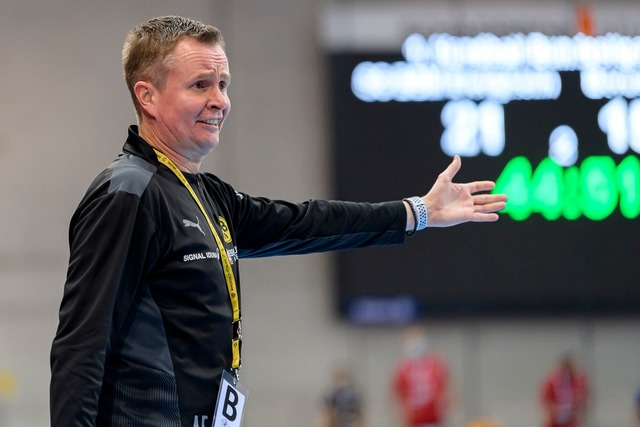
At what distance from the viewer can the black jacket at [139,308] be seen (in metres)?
1.71

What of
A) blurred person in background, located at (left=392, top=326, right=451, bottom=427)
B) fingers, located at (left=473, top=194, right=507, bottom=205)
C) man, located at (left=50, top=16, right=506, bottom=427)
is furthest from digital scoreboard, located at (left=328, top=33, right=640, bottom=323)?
man, located at (left=50, top=16, right=506, bottom=427)

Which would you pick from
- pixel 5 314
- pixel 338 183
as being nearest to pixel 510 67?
pixel 338 183

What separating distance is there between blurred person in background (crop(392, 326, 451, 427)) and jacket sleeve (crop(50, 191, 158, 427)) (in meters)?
7.75

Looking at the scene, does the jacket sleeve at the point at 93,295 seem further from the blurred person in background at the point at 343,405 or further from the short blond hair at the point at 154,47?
the blurred person in background at the point at 343,405

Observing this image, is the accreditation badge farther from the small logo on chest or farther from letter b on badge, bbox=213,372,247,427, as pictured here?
the small logo on chest

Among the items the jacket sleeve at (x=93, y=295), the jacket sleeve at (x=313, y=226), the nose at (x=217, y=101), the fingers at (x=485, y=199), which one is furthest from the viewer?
the fingers at (x=485, y=199)

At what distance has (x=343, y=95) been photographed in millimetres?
8531

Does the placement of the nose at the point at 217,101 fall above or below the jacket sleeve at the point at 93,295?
above

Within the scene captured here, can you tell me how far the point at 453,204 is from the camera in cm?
249

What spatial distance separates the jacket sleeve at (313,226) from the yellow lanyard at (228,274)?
13.8 inches

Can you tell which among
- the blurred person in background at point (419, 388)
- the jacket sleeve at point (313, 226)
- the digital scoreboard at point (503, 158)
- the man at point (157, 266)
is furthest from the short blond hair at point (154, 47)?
the blurred person in background at point (419, 388)

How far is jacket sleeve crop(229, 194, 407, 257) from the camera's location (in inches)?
93.6

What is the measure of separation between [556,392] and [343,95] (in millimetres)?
3650

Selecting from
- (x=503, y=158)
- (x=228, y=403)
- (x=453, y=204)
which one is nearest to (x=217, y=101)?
(x=228, y=403)
